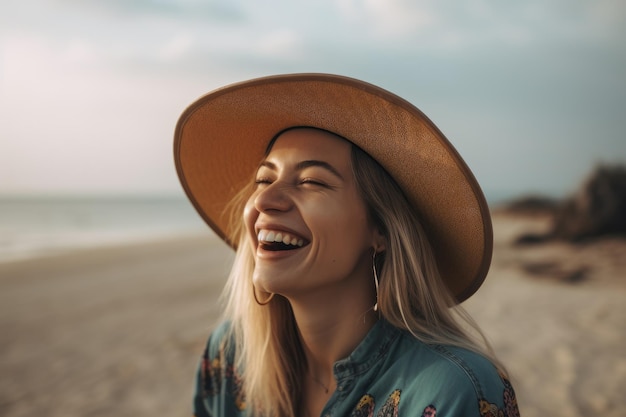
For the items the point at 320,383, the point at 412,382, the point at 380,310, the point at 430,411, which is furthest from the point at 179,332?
the point at 430,411

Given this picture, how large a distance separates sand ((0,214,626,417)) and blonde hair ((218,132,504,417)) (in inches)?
19.6

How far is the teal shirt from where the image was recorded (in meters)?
1.37

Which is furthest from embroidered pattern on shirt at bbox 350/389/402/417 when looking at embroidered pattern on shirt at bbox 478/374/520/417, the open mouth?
the open mouth

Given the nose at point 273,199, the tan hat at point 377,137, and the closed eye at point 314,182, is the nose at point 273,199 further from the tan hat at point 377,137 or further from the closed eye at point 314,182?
the tan hat at point 377,137

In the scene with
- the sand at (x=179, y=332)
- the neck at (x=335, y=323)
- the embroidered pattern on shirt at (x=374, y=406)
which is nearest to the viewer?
the embroidered pattern on shirt at (x=374, y=406)

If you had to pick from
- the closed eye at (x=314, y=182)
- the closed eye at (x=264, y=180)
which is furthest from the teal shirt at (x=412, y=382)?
the closed eye at (x=264, y=180)

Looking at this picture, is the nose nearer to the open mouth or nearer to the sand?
the open mouth

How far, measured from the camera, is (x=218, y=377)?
2.06 m

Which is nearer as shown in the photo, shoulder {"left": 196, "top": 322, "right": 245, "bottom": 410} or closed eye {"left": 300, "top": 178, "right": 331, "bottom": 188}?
closed eye {"left": 300, "top": 178, "right": 331, "bottom": 188}

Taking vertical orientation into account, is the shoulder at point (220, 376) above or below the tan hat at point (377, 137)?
below

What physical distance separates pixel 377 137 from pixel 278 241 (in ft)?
1.47

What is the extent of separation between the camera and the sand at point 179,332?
3.47m

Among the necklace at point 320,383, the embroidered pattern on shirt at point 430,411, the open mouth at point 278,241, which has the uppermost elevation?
the open mouth at point 278,241

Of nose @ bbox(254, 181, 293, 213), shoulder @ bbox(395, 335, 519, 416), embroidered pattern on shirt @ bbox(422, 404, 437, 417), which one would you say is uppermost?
nose @ bbox(254, 181, 293, 213)
